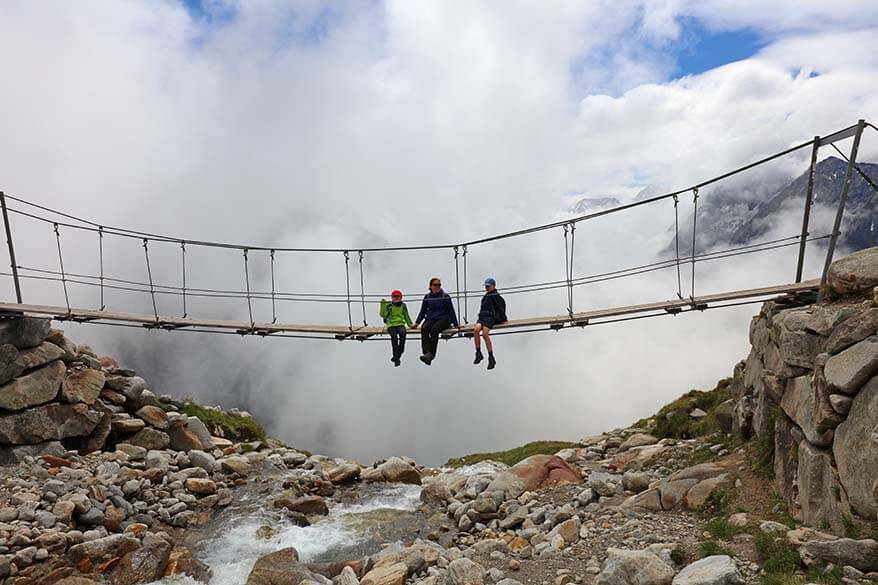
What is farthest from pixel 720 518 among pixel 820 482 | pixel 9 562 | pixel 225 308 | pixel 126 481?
pixel 225 308

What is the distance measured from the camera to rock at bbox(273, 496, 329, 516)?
43.2ft

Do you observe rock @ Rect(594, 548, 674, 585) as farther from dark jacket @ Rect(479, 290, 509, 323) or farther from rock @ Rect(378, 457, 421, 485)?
rock @ Rect(378, 457, 421, 485)

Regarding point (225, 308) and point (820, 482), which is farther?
point (225, 308)

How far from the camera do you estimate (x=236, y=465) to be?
1517 cm

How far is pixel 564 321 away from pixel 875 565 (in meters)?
5.95

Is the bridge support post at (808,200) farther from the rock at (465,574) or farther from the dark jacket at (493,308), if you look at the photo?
the rock at (465,574)

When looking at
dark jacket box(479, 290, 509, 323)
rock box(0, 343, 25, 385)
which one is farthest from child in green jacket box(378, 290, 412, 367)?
rock box(0, 343, 25, 385)

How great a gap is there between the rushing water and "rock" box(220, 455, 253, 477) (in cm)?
114

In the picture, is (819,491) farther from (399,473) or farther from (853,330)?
(399,473)

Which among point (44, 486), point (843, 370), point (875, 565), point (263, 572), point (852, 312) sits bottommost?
point (263, 572)

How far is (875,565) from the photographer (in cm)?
532

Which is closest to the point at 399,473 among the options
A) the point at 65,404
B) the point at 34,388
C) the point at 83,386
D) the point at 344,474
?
the point at 344,474

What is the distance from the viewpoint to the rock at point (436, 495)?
43.9ft

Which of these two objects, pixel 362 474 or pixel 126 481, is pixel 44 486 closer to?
pixel 126 481
